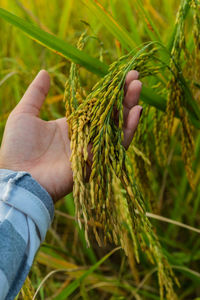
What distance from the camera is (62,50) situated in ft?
3.46

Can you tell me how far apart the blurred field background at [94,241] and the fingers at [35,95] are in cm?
22

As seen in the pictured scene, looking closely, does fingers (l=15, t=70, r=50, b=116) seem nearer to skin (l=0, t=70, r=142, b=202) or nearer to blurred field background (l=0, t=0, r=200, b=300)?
skin (l=0, t=70, r=142, b=202)

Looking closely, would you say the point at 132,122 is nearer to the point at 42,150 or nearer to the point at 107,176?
the point at 107,176

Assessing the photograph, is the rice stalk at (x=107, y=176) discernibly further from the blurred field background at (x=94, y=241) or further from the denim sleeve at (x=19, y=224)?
the blurred field background at (x=94, y=241)

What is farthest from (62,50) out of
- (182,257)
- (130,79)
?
(182,257)

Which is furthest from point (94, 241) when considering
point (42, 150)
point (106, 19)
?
point (106, 19)

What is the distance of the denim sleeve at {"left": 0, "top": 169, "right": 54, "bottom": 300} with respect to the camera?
0.91 meters

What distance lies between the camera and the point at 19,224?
3.24 feet

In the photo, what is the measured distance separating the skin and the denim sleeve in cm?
10

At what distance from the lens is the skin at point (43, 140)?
108cm

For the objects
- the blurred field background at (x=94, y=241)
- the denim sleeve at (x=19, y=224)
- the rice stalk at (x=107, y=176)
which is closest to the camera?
the rice stalk at (x=107, y=176)

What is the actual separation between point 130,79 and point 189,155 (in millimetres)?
319

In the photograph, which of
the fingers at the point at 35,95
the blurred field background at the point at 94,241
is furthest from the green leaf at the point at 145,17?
the fingers at the point at 35,95

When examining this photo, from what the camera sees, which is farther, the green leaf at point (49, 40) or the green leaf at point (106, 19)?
the green leaf at point (106, 19)
